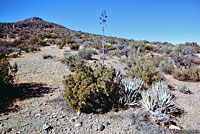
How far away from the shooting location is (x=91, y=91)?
128 inches

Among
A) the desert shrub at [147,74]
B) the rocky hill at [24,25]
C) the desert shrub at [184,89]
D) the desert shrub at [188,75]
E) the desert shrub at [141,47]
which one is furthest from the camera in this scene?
the rocky hill at [24,25]

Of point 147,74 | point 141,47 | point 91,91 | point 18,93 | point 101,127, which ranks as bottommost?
point 101,127

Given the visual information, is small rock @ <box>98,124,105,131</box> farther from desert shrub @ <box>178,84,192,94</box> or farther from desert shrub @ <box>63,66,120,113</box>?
desert shrub @ <box>178,84,192,94</box>

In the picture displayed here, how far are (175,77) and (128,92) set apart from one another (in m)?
4.10

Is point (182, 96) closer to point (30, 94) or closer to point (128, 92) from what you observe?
point (128, 92)

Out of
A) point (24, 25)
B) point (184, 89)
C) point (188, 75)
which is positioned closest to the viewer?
point (184, 89)

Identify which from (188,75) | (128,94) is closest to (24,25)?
(128,94)

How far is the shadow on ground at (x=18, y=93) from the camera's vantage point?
3148 millimetres

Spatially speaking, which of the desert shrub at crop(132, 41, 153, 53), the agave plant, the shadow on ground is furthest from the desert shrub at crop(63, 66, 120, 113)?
the desert shrub at crop(132, 41, 153, 53)

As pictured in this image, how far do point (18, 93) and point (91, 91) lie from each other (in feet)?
7.94

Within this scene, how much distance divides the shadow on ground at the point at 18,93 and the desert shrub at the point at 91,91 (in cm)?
131

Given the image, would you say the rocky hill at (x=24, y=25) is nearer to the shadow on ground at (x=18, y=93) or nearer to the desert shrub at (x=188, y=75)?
the shadow on ground at (x=18, y=93)

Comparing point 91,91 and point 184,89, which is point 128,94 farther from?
point 184,89

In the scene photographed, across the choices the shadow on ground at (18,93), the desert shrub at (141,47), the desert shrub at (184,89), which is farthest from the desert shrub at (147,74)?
the desert shrub at (141,47)
